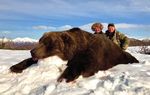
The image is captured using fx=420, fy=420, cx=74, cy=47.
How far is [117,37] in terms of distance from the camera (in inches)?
467

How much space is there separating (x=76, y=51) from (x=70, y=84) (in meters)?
1.04

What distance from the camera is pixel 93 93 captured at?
655cm

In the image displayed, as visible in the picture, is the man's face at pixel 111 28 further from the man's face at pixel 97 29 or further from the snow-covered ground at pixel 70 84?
the snow-covered ground at pixel 70 84

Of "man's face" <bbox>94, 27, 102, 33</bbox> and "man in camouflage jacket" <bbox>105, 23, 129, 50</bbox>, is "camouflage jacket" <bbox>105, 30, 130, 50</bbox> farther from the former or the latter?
"man's face" <bbox>94, 27, 102, 33</bbox>

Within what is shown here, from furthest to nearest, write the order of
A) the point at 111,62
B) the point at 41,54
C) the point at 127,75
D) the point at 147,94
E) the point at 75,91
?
the point at 111,62 → the point at 41,54 → the point at 127,75 → the point at 75,91 → the point at 147,94

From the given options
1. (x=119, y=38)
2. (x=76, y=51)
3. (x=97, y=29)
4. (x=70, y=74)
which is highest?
(x=97, y=29)

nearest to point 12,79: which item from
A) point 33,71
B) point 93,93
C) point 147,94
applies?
point 33,71

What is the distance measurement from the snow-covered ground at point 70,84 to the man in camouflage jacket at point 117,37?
10.8ft

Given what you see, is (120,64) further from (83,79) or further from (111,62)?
(83,79)

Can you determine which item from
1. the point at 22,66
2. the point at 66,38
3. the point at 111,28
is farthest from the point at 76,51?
the point at 111,28

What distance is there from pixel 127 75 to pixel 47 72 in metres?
1.48

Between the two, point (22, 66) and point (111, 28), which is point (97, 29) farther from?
point (22, 66)

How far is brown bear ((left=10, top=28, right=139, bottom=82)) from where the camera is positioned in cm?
752

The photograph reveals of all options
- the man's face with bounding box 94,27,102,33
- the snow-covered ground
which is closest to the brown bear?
the snow-covered ground
